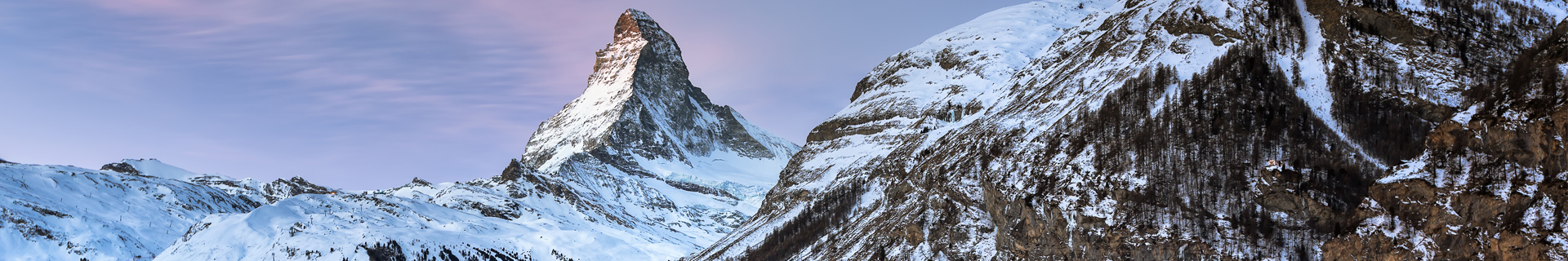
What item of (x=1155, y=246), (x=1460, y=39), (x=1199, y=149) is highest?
(x=1460, y=39)

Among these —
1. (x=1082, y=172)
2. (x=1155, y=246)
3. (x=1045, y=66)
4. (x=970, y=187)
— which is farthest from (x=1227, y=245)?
(x=1045, y=66)

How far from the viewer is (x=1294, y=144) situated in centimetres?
12406

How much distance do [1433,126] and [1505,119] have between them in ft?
68.5

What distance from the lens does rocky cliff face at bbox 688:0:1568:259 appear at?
98500 mm

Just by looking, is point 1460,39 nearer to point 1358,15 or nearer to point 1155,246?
point 1358,15

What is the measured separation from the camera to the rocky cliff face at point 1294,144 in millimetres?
98500

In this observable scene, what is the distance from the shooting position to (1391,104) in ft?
406

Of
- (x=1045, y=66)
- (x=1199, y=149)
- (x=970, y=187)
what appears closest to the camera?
(x=1199, y=149)

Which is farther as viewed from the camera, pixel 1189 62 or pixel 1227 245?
pixel 1189 62

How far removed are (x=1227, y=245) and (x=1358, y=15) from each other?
30755mm

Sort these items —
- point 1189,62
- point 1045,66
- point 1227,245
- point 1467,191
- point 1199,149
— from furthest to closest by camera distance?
point 1045,66 → point 1189,62 → point 1199,149 → point 1227,245 → point 1467,191

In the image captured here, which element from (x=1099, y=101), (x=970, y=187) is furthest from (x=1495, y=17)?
(x=970, y=187)

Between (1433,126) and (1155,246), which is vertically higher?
(1433,126)

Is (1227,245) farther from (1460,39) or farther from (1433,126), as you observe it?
(1460,39)
